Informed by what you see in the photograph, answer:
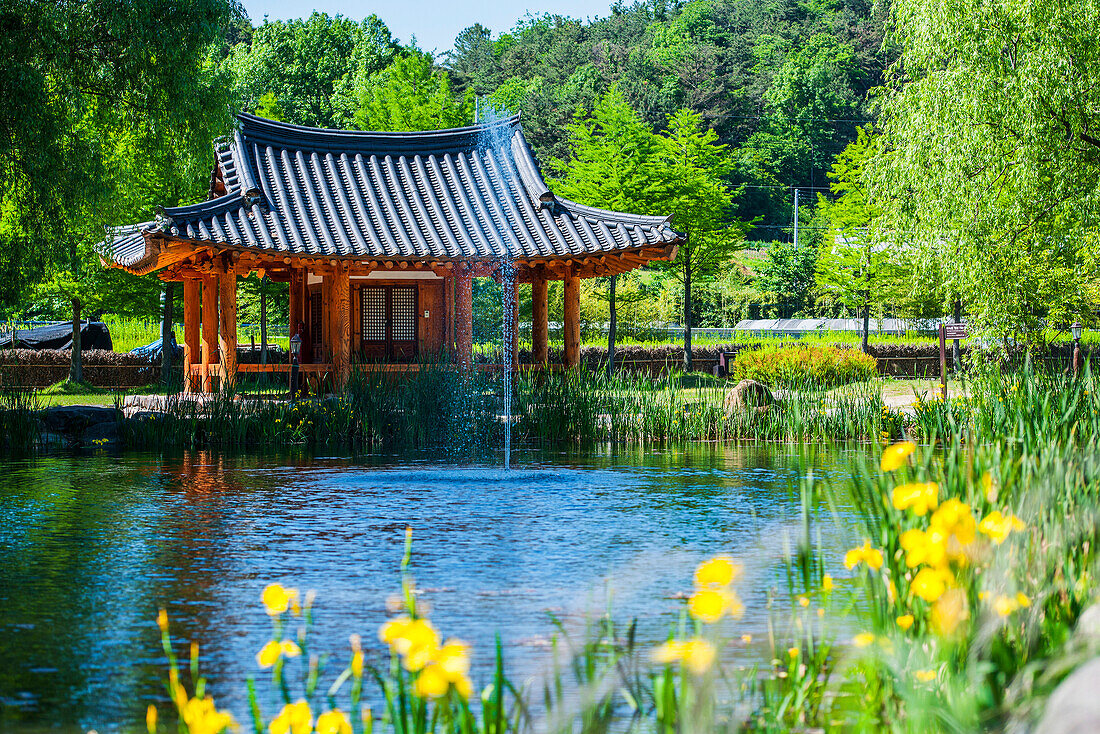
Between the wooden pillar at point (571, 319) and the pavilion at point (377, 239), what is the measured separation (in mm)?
23

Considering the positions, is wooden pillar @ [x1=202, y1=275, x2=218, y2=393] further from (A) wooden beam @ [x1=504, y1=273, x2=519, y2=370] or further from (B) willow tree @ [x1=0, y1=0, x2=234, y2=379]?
(A) wooden beam @ [x1=504, y1=273, x2=519, y2=370]

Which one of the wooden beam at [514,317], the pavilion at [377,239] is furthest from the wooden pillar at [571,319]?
the wooden beam at [514,317]

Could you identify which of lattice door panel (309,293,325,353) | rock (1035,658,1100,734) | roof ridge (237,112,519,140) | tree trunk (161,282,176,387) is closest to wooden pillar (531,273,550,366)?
roof ridge (237,112,519,140)

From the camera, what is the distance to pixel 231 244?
15.8 m

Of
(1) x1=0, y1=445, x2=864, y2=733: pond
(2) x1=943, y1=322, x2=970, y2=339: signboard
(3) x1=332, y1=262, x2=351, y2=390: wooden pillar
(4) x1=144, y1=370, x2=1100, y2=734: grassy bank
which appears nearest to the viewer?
(4) x1=144, y1=370, x2=1100, y2=734: grassy bank

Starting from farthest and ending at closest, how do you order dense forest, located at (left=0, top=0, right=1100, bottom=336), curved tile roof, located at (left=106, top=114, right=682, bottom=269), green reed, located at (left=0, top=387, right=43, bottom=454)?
curved tile roof, located at (left=106, top=114, right=682, bottom=269), green reed, located at (left=0, top=387, right=43, bottom=454), dense forest, located at (left=0, top=0, right=1100, bottom=336)

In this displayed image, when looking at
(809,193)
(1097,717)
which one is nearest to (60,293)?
(1097,717)

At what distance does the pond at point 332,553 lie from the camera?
4.75 m

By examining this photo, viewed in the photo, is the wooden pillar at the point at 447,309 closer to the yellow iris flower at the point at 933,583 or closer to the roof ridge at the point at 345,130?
the roof ridge at the point at 345,130

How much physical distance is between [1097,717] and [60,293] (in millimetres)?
27388

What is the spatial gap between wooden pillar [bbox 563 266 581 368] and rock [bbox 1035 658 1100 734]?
16326 millimetres

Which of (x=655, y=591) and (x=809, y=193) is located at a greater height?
(x=809, y=193)

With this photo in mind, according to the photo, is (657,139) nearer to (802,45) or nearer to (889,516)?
(889,516)

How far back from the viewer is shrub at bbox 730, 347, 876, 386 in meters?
24.3
